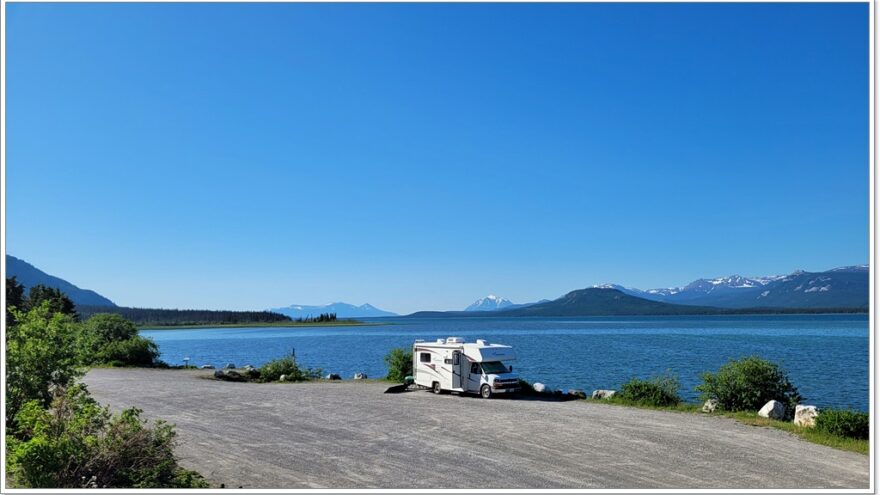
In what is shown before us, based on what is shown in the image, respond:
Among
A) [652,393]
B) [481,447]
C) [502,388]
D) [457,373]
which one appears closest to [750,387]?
[652,393]

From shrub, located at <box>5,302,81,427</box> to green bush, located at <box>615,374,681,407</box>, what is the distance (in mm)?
17316

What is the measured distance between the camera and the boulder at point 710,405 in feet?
64.8

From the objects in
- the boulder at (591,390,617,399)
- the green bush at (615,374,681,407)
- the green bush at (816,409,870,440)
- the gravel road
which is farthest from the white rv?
the green bush at (816,409,870,440)

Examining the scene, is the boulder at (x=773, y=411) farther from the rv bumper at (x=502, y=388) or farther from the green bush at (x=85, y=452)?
the green bush at (x=85, y=452)

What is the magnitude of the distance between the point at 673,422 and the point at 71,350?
1561cm

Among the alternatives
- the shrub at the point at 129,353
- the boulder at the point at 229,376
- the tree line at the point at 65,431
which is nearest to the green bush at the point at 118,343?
the shrub at the point at 129,353

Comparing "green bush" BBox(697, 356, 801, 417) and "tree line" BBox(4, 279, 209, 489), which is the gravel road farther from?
"green bush" BBox(697, 356, 801, 417)

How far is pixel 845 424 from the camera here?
50.7 feet

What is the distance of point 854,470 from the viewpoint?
1235 centimetres

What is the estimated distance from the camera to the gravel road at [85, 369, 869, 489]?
11883mm

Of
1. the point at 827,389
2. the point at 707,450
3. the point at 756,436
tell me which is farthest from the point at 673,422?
the point at 827,389

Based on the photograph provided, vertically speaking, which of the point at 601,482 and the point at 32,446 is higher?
the point at 32,446

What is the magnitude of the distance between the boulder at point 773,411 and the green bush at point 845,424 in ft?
6.73

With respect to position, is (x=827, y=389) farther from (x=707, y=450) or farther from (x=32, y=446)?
(x=32, y=446)
